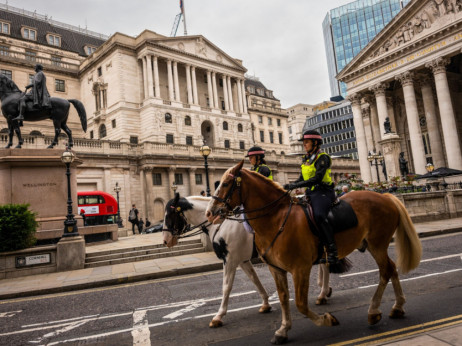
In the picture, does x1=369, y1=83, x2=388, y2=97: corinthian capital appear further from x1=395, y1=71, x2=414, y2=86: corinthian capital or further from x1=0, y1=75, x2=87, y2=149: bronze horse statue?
x1=0, y1=75, x2=87, y2=149: bronze horse statue

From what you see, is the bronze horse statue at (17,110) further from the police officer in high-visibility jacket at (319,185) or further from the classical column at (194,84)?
the classical column at (194,84)

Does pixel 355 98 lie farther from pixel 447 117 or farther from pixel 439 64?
pixel 447 117

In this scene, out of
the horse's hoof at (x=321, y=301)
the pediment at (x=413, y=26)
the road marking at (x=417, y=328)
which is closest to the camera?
the road marking at (x=417, y=328)

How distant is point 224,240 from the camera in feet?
19.7

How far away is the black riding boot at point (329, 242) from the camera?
475cm

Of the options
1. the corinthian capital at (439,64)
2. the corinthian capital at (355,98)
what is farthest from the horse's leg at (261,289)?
the corinthian capital at (355,98)

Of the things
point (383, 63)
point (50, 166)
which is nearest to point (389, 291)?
point (50, 166)

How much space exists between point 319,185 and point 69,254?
11526mm

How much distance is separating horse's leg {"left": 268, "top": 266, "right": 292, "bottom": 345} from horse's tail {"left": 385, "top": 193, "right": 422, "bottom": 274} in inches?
90.6

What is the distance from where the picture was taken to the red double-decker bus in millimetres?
27188

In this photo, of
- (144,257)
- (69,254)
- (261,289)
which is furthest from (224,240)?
(69,254)

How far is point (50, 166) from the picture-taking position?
1454 centimetres

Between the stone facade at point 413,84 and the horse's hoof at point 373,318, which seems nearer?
the horse's hoof at point 373,318

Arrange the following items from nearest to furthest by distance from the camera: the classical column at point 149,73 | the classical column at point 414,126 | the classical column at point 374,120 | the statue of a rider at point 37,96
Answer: the statue of a rider at point 37,96 < the classical column at point 414,126 < the classical column at point 374,120 < the classical column at point 149,73
